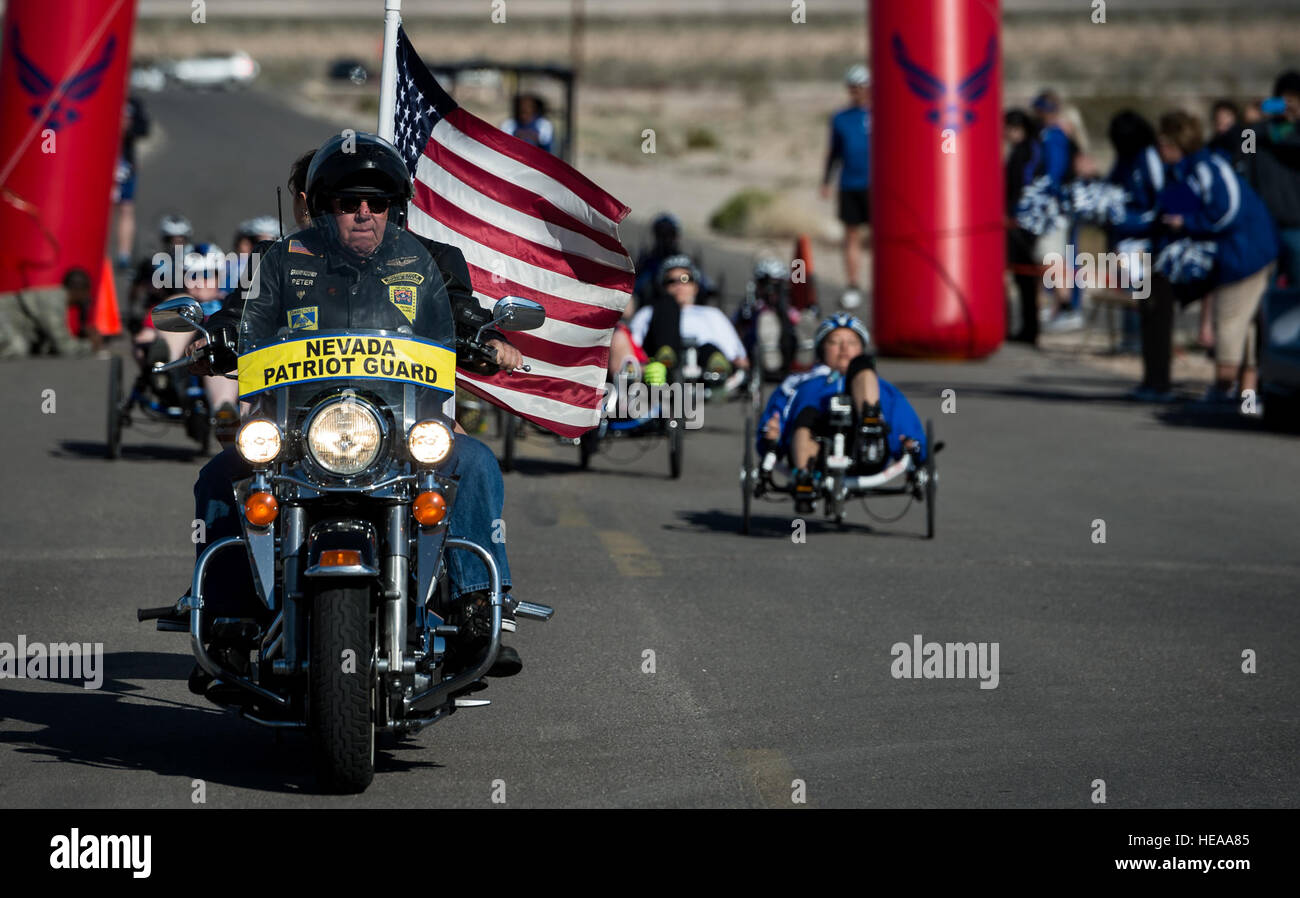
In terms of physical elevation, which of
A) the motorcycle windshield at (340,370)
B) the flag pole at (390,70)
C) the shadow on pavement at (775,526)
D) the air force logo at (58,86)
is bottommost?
the shadow on pavement at (775,526)

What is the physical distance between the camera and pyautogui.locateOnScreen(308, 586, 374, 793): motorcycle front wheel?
6.21m

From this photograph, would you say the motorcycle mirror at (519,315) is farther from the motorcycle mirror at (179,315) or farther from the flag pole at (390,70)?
the flag pole at (390,70)

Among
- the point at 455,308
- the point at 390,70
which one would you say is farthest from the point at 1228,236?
the point at 455,308

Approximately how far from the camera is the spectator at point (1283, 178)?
717 inches

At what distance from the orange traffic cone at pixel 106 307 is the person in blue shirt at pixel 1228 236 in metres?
10.5

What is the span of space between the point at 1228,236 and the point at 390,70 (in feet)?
33.3

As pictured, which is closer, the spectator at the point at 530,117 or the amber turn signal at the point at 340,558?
the amber turn signal at the point at 340,558

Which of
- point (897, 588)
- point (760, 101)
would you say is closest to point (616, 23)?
point (760, 101)

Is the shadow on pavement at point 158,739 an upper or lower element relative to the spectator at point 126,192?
lower

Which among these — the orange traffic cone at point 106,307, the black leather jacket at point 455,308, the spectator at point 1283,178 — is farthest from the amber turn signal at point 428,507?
the orange traffic cone at point 106,307

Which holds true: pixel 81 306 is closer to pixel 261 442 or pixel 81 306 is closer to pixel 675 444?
pixel 675 444

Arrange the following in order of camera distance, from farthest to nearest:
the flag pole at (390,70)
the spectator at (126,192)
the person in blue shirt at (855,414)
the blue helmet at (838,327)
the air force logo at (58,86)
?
the spectator at (126,192) < the air force logo at (58,86) < the blue helmet at (838,327) < the person in blue shirt at (855,414) < the flag pole at (390,70)

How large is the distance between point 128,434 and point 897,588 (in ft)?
26.5

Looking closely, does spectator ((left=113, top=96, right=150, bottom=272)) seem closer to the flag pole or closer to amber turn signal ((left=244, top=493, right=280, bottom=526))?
the flag pole
